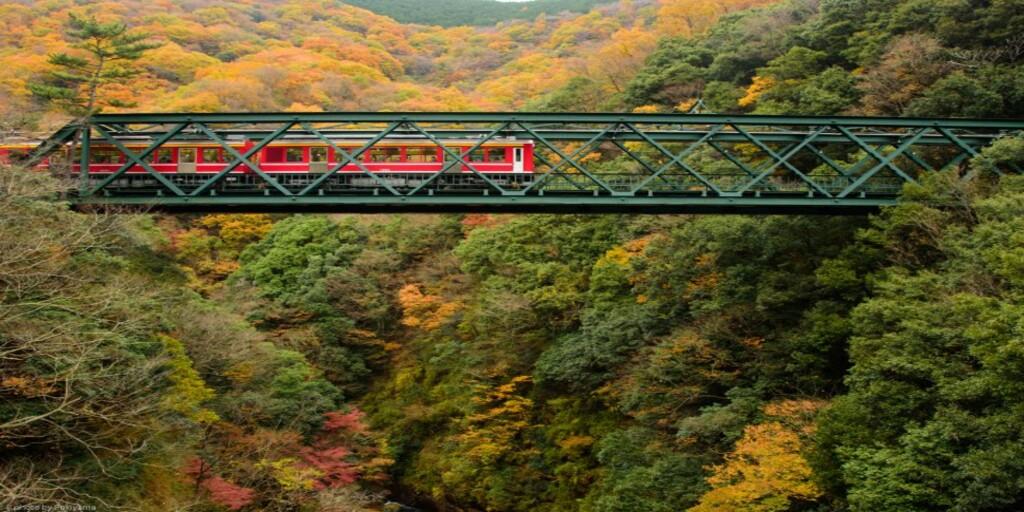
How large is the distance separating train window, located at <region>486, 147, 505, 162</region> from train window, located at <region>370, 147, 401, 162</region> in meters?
2.84

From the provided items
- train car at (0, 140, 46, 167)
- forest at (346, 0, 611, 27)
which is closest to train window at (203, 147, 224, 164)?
train car at (0, 140, 46, 167)

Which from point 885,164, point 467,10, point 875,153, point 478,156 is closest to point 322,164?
point 478,156

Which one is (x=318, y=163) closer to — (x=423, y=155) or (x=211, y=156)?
(x=423, y=155)

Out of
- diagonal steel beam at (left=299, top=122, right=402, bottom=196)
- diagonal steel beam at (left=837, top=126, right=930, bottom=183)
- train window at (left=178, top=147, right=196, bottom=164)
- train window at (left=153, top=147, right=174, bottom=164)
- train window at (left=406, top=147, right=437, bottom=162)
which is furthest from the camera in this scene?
train window at (left=406, top=147, right=437, bottom=162)

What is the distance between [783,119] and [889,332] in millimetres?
Result: 6789

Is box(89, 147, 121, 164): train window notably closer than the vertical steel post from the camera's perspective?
No

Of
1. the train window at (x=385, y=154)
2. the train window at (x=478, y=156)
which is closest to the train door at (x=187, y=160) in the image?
the train window at (x=385, y=154)

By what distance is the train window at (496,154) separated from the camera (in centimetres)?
2569

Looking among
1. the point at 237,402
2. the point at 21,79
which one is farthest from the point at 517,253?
the point at 21,79

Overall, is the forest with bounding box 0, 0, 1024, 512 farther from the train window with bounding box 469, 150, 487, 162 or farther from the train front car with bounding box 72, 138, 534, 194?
the train window with bounding box 469, 150, 487, 162

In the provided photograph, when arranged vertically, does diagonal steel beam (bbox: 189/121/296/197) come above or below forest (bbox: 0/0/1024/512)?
above

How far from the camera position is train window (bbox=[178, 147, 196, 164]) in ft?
83.8

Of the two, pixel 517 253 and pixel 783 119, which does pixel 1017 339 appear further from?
pixel 517 253

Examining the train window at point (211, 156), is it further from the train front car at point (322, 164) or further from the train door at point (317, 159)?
the train door at point (317, 159)
